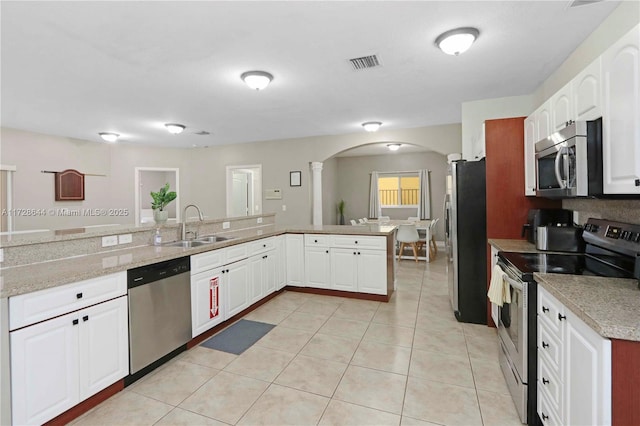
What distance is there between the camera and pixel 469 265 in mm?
3238

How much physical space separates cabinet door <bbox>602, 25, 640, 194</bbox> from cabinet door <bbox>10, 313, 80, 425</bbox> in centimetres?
306

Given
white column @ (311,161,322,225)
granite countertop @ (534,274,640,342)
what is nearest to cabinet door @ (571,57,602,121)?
granite countertop @ (534,274,640,342)

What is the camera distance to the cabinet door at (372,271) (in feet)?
12.4

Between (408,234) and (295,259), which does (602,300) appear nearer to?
(295,259)

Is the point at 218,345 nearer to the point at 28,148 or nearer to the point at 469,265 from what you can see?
the point at 469,265

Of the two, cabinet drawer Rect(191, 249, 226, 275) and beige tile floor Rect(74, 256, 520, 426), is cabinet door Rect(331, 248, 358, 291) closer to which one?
beige tile floor Rect(74, 256, 520, 426)

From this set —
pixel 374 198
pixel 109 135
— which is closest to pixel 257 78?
pixel 109 135

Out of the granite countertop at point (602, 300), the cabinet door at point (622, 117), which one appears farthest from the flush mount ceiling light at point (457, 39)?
the granite countertop at point (602, 300)

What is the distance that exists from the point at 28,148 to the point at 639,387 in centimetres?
761

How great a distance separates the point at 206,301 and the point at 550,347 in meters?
2.54

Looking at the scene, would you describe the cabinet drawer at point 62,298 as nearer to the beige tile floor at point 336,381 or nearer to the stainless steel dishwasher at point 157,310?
the stainless steel dishwasher at point 157,310

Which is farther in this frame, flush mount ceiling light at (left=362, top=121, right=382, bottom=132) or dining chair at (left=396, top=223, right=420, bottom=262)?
dining chair at (left=396, top=223, right=420, bottom=262)

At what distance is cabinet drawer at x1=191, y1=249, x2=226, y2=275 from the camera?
271 centimetres

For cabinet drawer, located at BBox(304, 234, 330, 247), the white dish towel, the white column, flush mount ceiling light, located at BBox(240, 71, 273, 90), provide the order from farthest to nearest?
the white column → cabinet drawer, located at BBox(304, 234, 330, 247) → flush mount ceiling light, located at BBox(240, 71, 273, 90) → the white dish towel
